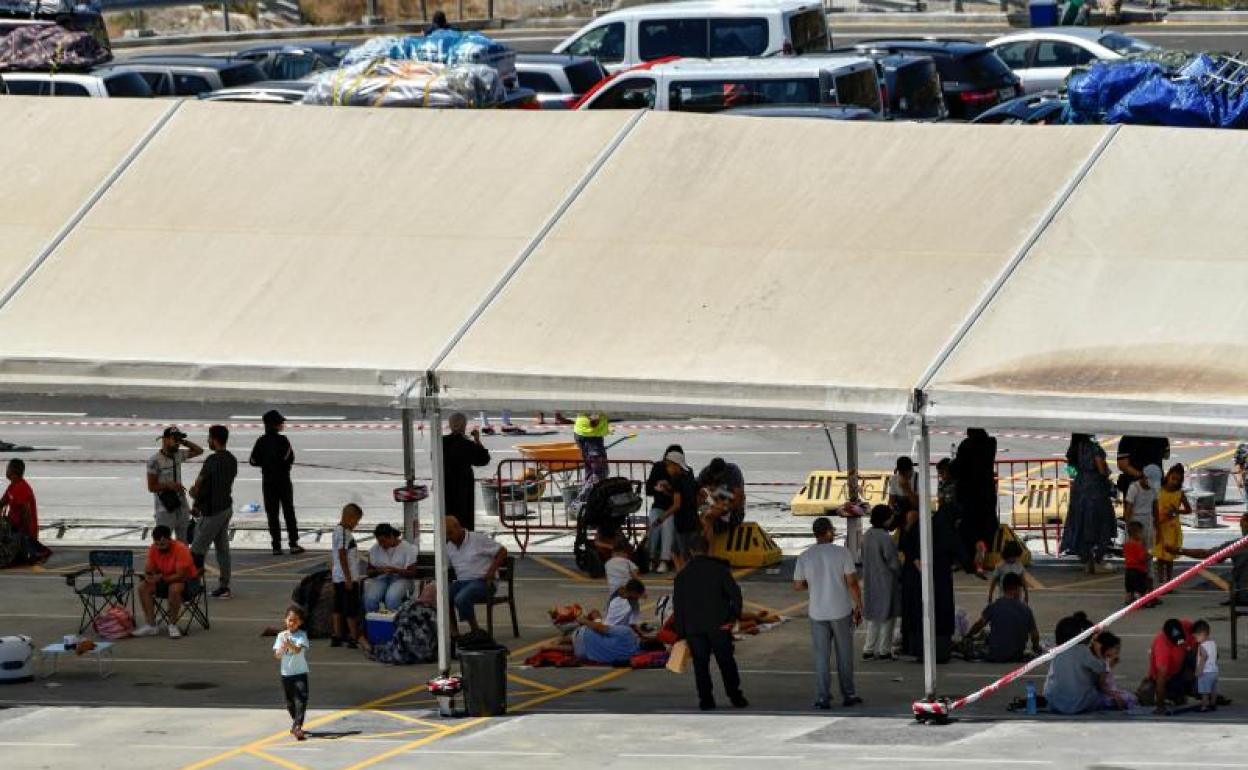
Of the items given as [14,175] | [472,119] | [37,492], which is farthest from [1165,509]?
[37,492]

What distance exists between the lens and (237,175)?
21141 mm

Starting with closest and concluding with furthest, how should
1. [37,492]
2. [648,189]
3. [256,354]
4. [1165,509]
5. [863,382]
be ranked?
[863,382] → [256,354] → [648,189] → [1165,509] → [37,492]

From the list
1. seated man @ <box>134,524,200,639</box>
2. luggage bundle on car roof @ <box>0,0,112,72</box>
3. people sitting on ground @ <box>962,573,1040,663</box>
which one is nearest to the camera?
people sitting on ground @ <box>962,573,1040,663</box>

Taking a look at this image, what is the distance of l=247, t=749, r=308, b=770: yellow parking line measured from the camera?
17.6 metres

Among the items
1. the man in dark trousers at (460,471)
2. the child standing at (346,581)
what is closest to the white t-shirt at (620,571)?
the child standing at (346,581)

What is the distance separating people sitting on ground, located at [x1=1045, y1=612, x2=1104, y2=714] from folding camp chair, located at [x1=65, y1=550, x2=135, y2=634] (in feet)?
28.4

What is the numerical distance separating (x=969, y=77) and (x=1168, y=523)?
19799 millimetres

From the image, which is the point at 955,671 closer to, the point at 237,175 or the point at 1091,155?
the point at 1091,155

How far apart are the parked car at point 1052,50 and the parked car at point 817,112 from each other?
1110 centimetres

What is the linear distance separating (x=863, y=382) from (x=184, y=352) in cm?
518

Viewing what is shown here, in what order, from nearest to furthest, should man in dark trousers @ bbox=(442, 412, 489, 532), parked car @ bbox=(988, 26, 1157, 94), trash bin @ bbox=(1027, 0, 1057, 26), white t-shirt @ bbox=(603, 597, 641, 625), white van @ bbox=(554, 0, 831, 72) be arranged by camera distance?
white t-shirt @ bbox=(603, 597, 641, 625) < man in dark trousers @ bbox=(442, 412, 489, 532) < white van @ bbox=(554, 0, 831, 72) < parked car @ bbox=(988, 26, 1157, 94) < trash bin @ bbox=(1027, 0, 1057, 26)

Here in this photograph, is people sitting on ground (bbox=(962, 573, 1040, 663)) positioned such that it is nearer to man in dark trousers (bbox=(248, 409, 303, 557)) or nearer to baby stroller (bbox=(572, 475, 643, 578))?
baby stroller (bbox=(572, 475, 643, 578))

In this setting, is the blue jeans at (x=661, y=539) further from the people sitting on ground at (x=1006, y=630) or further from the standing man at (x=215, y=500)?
the people sitting on ground at (x=1006, y=630)

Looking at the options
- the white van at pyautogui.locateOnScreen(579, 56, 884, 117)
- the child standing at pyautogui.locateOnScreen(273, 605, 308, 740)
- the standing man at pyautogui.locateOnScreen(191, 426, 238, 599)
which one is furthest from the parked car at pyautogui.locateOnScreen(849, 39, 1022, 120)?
the child standing at pyautogui.locateOnScreen(273, 605, 308, 740)
